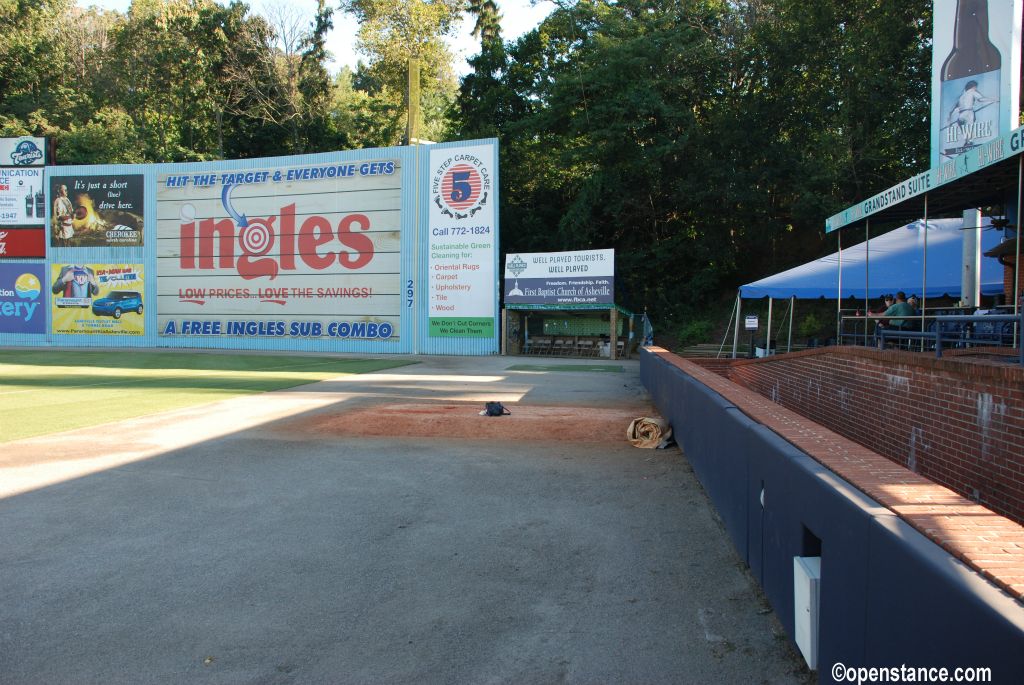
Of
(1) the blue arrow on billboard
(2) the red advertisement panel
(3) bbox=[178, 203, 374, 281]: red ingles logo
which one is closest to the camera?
(3) bbox=[178, 203, 374, 281]: red ingles logo

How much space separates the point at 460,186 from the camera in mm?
34125

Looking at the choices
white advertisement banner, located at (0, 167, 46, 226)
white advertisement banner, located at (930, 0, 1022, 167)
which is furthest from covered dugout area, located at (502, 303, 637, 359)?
white advertisement banner, located at (0, 167, 46, 226)

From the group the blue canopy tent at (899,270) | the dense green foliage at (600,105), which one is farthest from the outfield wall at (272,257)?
the blue canopy tent at (899,270)

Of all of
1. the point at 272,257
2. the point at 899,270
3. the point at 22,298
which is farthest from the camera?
the point at 22,298

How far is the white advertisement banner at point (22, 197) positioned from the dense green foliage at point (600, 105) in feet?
37.6

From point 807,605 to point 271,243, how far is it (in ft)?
120

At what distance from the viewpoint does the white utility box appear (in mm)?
3691

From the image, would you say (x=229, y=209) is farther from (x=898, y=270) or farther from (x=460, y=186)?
(x=898, y=270)

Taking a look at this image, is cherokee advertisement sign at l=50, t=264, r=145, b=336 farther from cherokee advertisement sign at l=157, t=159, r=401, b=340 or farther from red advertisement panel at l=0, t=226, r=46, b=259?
cherokee advertisement sign at l=157, t=159, r=401, b=340

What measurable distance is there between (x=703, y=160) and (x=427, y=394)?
83.6ft

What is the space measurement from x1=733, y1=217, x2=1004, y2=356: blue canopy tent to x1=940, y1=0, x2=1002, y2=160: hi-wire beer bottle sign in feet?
19.3

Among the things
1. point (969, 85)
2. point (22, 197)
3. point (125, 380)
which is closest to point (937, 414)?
point (969, 85)

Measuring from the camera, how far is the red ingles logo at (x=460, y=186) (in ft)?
111

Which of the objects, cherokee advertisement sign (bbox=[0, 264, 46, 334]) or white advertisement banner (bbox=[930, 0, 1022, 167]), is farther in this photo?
cherokee advertisement sign (bbox=[0, 264, 46, 334])
